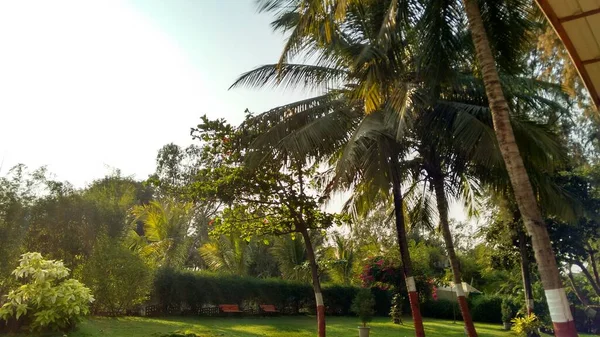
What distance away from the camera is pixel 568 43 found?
5199mm

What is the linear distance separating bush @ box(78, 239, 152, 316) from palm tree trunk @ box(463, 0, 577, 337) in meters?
12.2

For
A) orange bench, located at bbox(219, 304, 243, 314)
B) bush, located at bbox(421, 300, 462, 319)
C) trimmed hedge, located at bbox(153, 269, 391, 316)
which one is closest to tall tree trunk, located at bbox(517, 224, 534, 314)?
trimmed hedge, located at bbox(153, 269, 391, 316)

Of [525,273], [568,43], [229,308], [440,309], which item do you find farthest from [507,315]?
[568,43]

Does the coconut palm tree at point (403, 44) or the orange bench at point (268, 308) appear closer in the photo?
the coconut palm tree at point (403, 44)

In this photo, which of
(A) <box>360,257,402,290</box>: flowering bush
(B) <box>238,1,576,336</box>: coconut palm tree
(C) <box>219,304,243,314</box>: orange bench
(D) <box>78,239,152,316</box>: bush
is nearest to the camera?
(B) <box>238,1,576,336</box>: coconut palm tree

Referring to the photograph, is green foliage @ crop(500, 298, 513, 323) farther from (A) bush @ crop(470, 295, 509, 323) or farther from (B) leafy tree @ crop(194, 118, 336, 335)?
(B) leafy tree @ crop(194, 118, 336, 335)

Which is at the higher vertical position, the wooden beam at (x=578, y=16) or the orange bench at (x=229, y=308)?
the wooden beam at (x=578, y=16)

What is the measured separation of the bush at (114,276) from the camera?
14180 mm

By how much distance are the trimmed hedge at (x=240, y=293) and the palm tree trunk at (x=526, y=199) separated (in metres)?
14.9

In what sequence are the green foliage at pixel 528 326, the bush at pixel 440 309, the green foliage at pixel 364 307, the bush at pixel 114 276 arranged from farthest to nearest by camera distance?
the bush at pixel 440 309, the green foliage at pixel 364 307, the bush at pixel 114 276, the green foliage at pixel 528 326

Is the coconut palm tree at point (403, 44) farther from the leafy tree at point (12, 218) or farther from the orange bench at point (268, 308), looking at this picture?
the orange bench at point (268, 308)

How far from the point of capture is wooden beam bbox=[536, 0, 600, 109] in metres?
4.71

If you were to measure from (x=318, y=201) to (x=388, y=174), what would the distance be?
1.57m

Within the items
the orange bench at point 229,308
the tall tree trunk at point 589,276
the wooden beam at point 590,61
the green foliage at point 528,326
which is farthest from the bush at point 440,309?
the wooden beam at point 590,61
